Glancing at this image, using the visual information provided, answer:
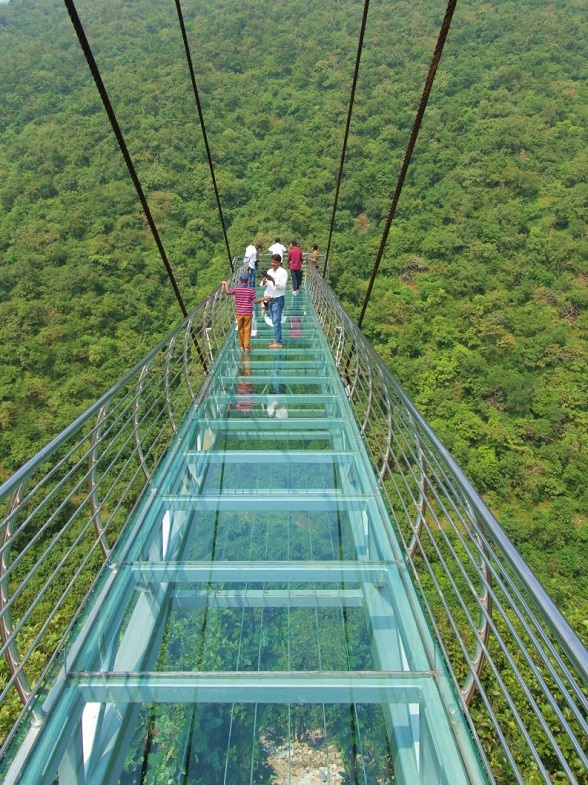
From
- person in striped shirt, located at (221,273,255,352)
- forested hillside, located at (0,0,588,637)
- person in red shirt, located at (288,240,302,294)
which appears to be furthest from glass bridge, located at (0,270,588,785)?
forested hillside, located at (0,0,588,637)

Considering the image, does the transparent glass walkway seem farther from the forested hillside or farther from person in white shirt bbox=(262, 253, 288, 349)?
the forested hillside

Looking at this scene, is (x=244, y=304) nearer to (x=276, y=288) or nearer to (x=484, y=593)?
(x=276, y=288)

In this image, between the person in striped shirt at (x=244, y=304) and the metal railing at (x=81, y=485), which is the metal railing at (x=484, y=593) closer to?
the metal railing at (x=81, y=485)

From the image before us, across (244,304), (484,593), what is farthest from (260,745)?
(244,304)

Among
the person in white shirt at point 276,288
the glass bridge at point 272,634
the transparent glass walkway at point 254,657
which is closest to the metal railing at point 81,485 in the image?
the glass bridge at point 272,634

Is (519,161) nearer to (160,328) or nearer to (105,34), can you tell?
(160,328)

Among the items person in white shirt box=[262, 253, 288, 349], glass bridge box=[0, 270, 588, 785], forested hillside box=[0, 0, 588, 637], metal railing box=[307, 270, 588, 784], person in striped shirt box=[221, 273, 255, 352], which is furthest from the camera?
forested hillside box=[0, 0, 588, 637]
